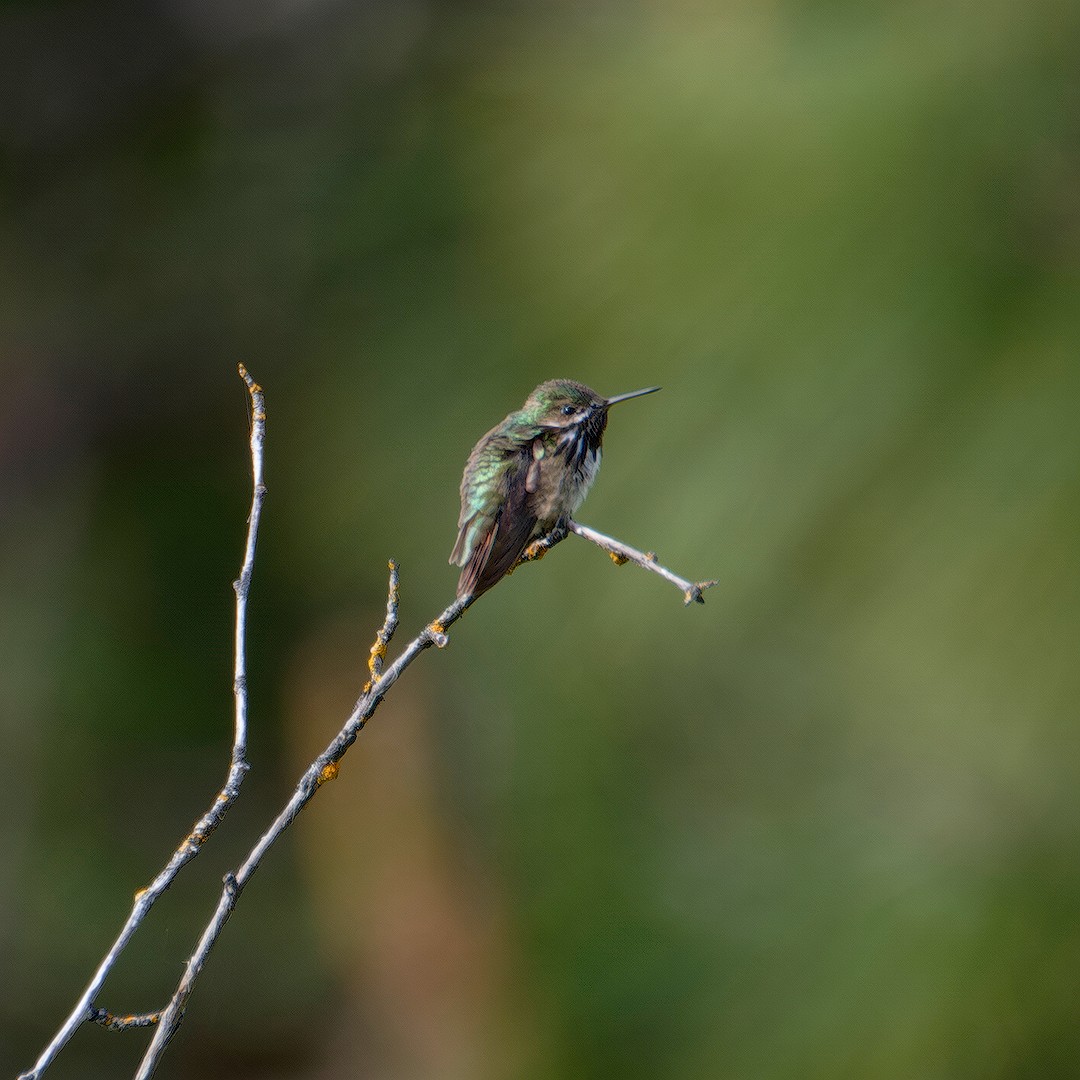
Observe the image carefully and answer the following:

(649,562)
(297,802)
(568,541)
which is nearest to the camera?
(297,802)

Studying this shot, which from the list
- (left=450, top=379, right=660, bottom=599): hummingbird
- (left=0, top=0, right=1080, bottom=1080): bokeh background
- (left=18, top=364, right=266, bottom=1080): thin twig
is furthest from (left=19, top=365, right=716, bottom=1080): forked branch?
(left=0, top=0, right=1080, bottom=1080): bokeh background

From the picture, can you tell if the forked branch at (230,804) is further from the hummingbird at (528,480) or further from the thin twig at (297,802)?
the hummingbird at (528,480)

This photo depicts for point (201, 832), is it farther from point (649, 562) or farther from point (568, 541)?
point (568, 541)

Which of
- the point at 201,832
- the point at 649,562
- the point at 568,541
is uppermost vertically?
the point at 568,541

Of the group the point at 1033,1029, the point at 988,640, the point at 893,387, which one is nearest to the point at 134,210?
the point at 893,387

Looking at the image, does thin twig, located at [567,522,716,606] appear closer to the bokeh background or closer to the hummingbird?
the hummingbird

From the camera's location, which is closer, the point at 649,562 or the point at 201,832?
the point at 201,832

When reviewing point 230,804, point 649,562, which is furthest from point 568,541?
point 230,804

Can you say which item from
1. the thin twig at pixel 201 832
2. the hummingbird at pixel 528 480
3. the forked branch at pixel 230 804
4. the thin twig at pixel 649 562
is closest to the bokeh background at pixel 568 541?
the hummingbird at pixel 528 480
